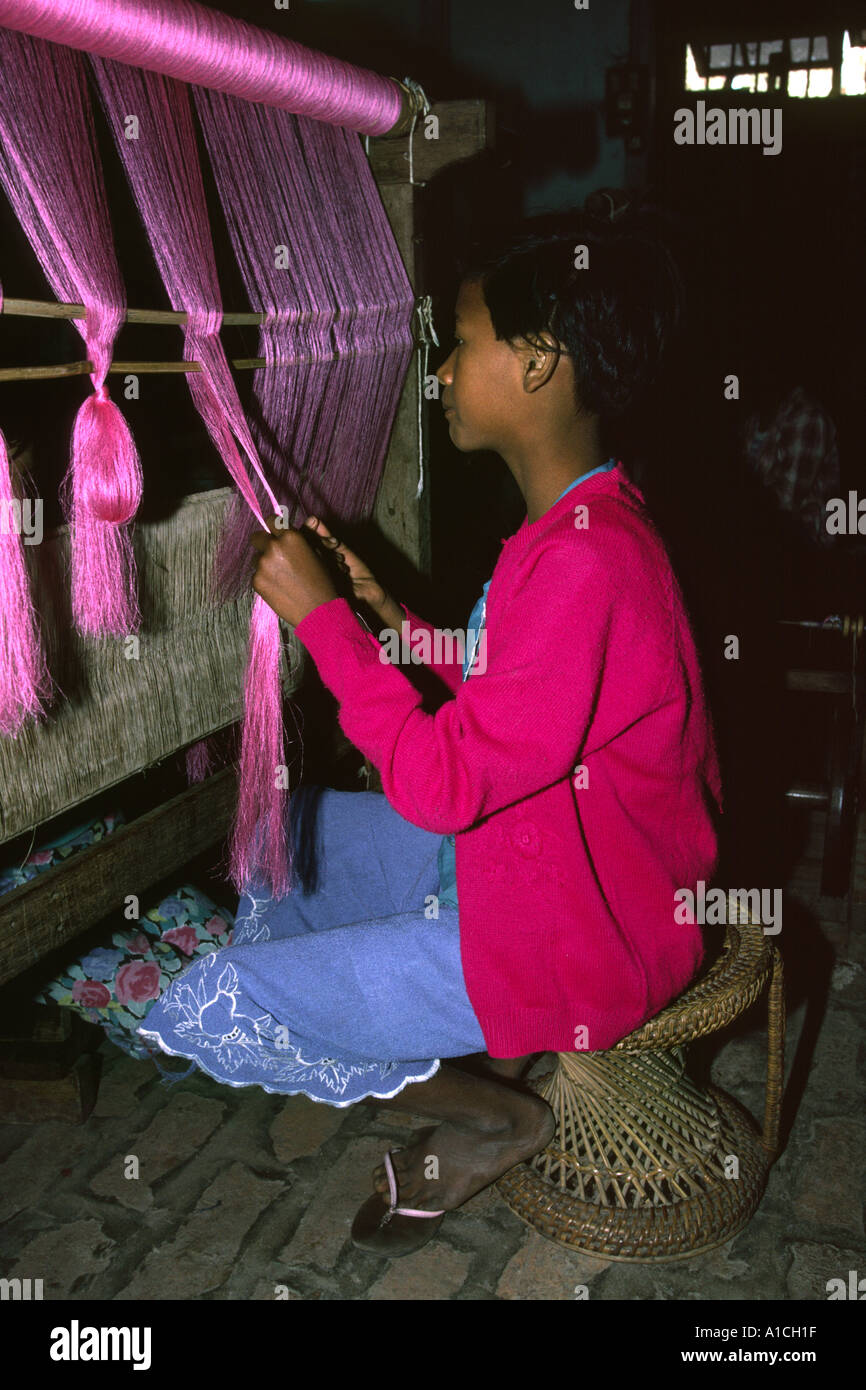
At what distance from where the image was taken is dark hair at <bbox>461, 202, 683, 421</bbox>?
1.54 metres

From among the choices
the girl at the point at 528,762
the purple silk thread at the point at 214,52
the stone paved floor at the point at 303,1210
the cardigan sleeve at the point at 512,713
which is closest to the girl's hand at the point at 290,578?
the girl at the point at 528,762

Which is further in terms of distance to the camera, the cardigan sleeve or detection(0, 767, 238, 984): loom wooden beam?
detection(0, 767, 238, 984): loom wooden beam

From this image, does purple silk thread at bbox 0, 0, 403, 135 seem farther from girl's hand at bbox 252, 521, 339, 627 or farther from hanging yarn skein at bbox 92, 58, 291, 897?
girl's hand at bbox 252, 521, 339, 627

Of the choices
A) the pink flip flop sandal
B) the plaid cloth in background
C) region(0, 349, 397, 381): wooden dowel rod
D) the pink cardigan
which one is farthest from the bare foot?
the plaid cloth in background

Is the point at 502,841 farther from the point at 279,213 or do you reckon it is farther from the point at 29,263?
the point at 29,263

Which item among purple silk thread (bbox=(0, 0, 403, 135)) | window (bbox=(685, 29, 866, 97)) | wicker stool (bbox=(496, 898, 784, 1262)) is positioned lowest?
wicker stool (bbox=(496, 898, 784, 1262))

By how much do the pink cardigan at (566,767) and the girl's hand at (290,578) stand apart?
0.03 meters

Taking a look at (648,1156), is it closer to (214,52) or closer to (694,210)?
(214,52)

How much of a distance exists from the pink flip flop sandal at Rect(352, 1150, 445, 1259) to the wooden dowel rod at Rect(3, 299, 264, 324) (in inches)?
62.8

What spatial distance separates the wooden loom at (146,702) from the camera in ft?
5.08

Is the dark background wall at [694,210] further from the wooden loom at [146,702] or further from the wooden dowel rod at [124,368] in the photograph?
the wooden dowel rod at [124,368]

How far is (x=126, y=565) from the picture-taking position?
63.6 inches

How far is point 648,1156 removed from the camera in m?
2.07
